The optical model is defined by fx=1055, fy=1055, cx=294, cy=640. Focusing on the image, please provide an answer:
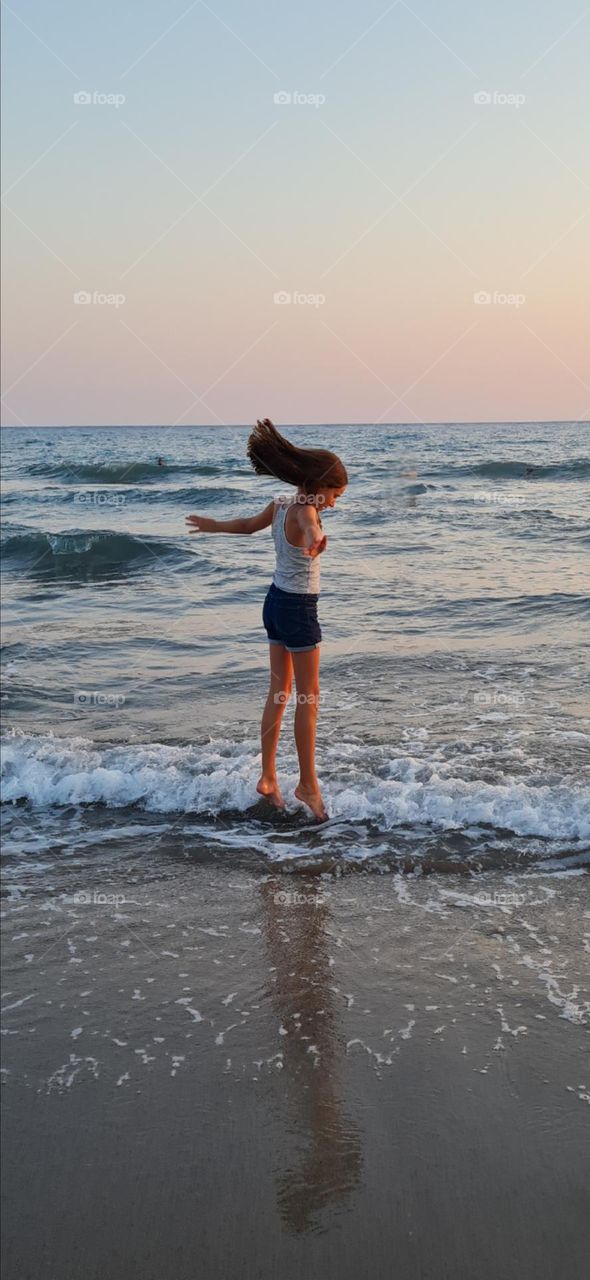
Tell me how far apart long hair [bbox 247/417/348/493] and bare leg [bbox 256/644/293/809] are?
0.91 metres

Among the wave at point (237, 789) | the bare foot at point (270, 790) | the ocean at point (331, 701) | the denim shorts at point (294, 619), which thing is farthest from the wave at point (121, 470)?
the denim shorts at point (294, 619)

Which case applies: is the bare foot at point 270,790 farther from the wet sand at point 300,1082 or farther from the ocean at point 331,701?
the wet sand at point 300,1082

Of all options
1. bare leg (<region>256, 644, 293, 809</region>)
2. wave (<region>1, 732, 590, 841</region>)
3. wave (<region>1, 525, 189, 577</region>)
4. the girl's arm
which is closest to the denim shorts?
bare leg (<region>256, 644, 293, 809</region>)

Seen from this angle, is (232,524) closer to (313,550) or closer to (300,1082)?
(313,550)

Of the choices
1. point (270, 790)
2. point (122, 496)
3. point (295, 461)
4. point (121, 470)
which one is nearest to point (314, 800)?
point (270, 790)

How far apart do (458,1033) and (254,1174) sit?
890 mm

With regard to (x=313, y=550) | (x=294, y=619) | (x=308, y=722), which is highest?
(x=313, y=550)

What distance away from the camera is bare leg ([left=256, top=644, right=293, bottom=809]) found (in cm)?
549

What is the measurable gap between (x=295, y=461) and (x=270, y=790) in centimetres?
177

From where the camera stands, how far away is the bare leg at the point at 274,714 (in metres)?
5.49

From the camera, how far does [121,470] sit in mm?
38031

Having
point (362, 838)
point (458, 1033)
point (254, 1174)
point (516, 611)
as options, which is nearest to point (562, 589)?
point (516, 611)

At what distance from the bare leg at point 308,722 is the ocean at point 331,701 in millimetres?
129

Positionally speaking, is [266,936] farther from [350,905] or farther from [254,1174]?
[254,1174]
